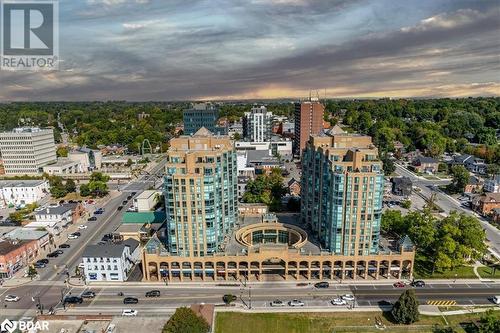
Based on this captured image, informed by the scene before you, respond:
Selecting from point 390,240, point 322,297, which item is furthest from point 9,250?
point 390,240

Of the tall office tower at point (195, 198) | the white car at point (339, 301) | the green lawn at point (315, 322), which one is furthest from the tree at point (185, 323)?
the white car at point (339, 301)

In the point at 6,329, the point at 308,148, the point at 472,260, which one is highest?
the point at 308,148

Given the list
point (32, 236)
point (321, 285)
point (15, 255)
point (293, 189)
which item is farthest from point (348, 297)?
point (32, 236)

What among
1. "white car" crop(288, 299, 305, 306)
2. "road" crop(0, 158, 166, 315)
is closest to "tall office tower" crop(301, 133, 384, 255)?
"white car" crop(288, 299, 305, 306)

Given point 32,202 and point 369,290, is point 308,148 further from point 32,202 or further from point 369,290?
point 32,202

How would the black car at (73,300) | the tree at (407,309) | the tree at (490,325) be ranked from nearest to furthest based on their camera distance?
1. the tree at (490,325)
2. the tree at (407,309)
3. the black car at (73,300)

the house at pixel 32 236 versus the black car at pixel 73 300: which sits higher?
the house at pixel 32 236

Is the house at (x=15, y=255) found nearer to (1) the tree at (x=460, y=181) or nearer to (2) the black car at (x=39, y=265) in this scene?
(2) the black car at (x=39, y=265)

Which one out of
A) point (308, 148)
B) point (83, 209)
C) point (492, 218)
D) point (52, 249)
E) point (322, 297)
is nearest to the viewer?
point (322, 297)
